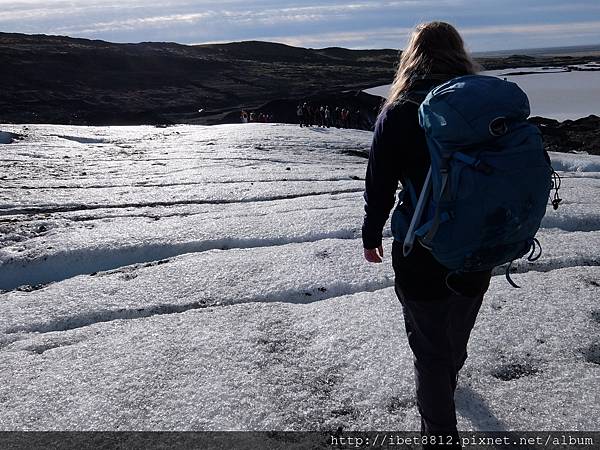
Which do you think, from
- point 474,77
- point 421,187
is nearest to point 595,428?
point 421,187

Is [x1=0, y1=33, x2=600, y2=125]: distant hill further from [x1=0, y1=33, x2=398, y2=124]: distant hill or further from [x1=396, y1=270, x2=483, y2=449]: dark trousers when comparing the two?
[x1=396, y1=270, x2=483, y2=449]: dark trousers

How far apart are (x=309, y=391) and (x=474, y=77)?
2152mm

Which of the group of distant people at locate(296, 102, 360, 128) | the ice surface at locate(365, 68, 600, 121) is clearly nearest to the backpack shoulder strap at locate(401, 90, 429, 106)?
the group of distant people at locate(296, 102, 360, 128)

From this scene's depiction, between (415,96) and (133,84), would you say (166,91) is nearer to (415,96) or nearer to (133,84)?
(133,84)

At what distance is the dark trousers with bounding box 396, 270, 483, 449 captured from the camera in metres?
2.39

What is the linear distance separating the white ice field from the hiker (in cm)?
70

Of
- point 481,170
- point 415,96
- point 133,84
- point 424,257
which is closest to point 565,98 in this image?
point 133,84

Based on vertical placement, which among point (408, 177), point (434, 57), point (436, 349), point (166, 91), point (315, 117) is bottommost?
point (315, 117)

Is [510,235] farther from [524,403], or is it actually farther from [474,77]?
[524,403]

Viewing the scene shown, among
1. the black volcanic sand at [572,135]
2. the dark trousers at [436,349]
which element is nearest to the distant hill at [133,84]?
the black volcanic sand at [572,135]

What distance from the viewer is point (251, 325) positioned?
415 centimetres

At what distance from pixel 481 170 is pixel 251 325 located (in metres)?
2.62

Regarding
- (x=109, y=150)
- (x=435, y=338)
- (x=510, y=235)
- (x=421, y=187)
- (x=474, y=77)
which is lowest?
(x=109, y=150)

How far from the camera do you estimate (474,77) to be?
7.09 feet
